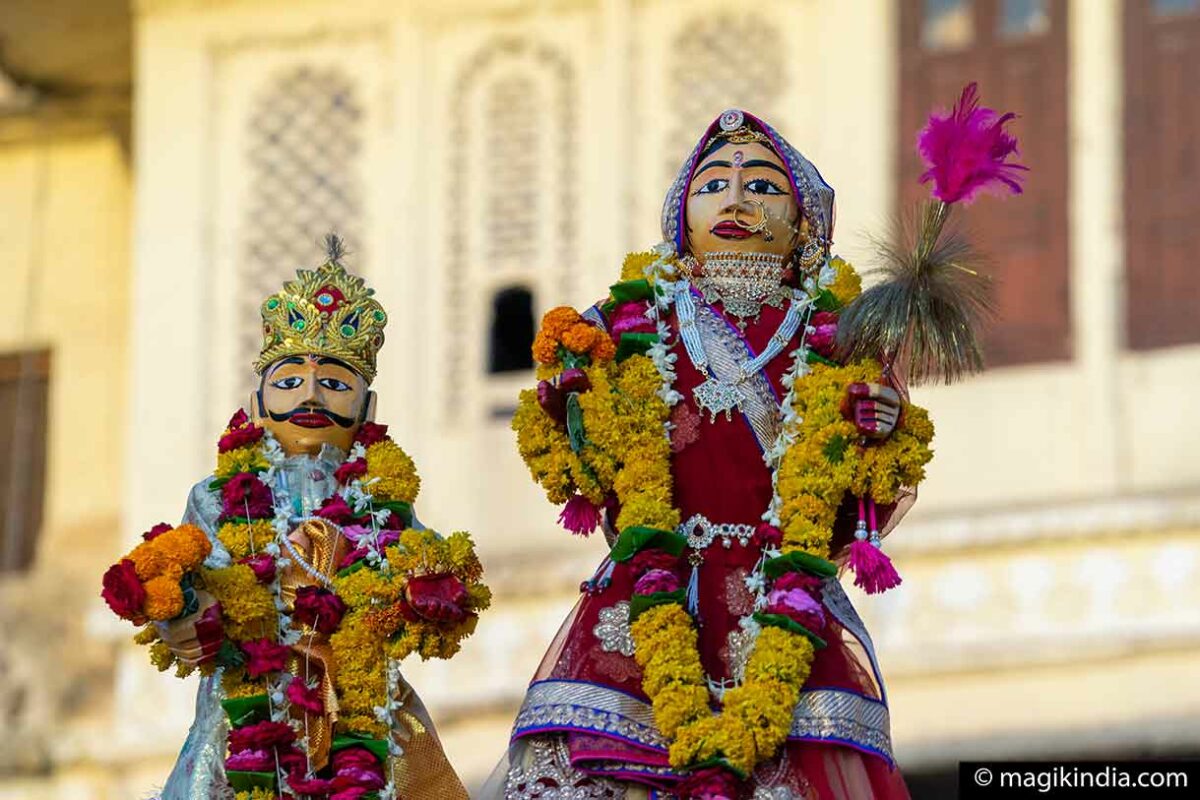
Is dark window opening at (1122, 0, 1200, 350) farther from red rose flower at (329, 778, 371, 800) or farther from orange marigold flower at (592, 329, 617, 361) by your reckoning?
red rose flower at (329, 778, 371, 800)

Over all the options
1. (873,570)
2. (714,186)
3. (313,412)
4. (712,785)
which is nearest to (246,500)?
(313,412)

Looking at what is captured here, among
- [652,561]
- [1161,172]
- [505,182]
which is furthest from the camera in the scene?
[505,182]

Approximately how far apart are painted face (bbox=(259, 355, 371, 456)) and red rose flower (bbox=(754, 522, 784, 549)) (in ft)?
3.98

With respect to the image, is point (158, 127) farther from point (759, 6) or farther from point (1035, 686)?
point (1035, 686)

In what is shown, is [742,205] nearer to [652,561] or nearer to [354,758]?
[652,561]

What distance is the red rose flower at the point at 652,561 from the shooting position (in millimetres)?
9523

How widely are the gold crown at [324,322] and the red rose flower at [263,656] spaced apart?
2.78 ft

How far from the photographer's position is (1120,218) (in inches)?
653

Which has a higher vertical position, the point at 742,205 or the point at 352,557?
the point at 742,205

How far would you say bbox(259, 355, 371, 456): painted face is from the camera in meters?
10.1

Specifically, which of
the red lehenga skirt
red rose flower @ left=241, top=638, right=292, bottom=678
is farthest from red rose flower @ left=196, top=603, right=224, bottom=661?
the red lehenga skirt

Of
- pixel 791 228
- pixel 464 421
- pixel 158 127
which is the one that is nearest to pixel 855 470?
pixel 791 228

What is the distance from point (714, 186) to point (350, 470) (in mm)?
1237

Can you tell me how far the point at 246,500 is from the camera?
9.99m
